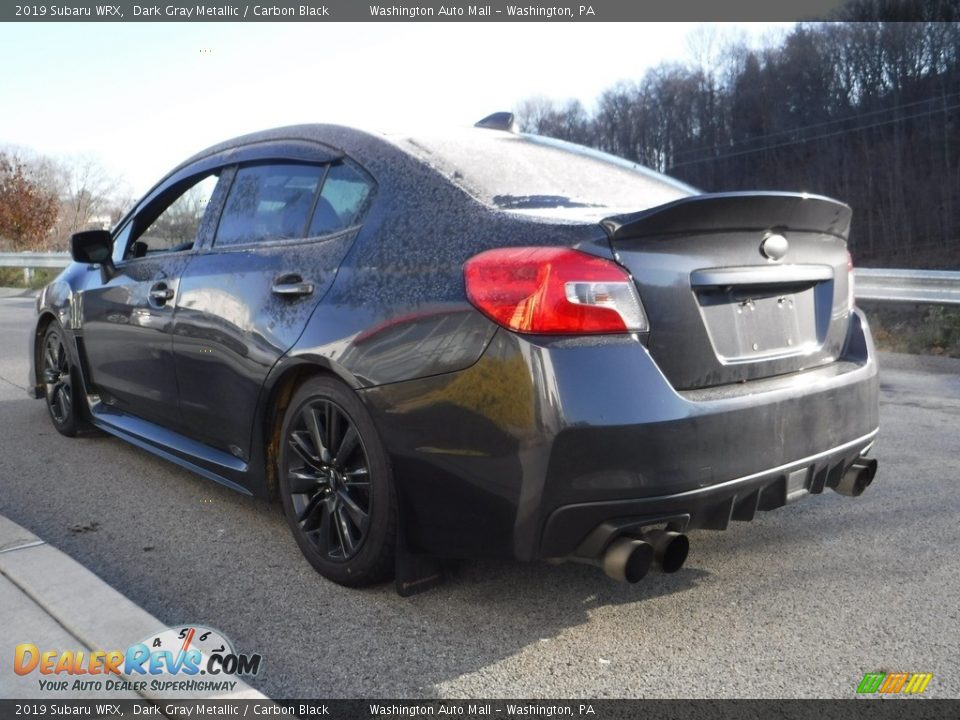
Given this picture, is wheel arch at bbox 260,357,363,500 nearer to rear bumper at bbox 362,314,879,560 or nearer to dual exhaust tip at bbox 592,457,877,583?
rear bumper at bbox 362,314,879,560

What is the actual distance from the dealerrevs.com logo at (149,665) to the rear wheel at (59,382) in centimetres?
279

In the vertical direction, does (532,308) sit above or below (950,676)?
above

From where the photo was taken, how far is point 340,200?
3.12 meters

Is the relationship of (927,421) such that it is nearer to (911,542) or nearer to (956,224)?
(911,542)

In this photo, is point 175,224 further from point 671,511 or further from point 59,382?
point 671,511

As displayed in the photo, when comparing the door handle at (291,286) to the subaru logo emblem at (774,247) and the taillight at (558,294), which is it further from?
the subaru logo emblem at (774,247)

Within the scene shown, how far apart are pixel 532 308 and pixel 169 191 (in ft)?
8.63

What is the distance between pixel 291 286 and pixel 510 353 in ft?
3.44

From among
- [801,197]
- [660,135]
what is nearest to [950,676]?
[801,197]

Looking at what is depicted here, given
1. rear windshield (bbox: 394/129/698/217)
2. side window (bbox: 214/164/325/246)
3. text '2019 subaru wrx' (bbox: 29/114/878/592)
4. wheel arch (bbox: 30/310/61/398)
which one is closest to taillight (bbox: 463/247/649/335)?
text '2019 subaru wrx' (bbox: 29/114/878/592)

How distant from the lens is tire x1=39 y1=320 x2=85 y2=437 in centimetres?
496

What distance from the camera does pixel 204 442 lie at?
3.65m

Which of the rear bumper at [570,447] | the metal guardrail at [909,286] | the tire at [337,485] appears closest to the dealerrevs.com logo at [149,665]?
the tire at [337,485]

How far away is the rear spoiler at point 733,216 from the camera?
8.08ft
